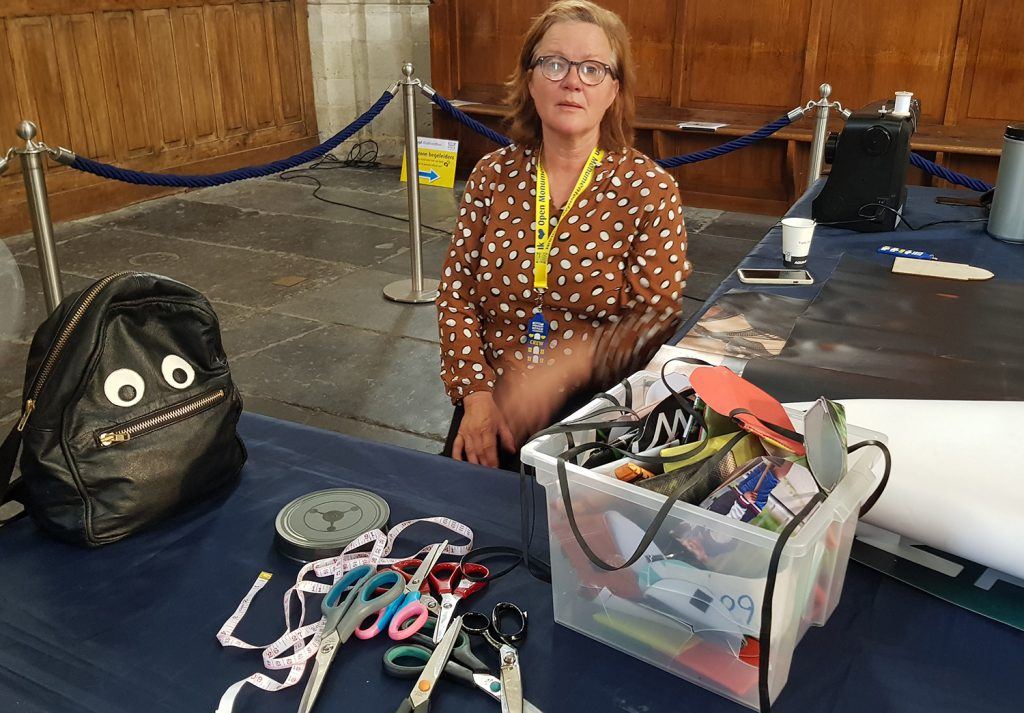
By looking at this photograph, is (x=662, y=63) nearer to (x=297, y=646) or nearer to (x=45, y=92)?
(x=45, y=92)

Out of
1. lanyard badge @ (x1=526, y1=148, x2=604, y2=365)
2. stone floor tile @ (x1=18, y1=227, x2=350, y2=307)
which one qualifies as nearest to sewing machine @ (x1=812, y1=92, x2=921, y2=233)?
lanyard badge @ (x1=526, y1=148, x2=604, y2=365)

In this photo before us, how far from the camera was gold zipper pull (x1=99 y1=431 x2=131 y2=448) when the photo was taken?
45.8 inches

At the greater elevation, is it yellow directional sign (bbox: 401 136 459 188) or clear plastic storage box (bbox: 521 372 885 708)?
clear plastic storage box (bbox: 521 372 885 708)

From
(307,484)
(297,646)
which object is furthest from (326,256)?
(297,646)

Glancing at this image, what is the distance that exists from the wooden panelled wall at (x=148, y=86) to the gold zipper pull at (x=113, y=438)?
194 inches

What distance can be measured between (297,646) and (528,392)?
1.06 m

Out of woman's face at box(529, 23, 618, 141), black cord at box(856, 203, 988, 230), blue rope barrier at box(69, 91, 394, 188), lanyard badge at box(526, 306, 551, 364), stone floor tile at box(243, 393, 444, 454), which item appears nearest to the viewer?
woman's face at box(529, 23, 618, 141)

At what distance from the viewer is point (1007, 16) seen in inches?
205

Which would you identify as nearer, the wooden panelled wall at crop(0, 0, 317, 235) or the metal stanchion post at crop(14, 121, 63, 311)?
the metal stanchion post at crop(14, 121, 63, 311)

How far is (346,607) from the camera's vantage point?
1.01 meters

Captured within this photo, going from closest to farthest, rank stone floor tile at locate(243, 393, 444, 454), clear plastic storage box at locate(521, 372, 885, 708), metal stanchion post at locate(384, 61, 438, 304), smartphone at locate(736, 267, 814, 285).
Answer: clear plastic storage box at locate(521, 372, 885, 708), smartphone at locate(736, 267, 814, 285), stone floor tile at locate(243, 393, 444, 454), metal stanchion post at locate(384, 61, 438, 304)

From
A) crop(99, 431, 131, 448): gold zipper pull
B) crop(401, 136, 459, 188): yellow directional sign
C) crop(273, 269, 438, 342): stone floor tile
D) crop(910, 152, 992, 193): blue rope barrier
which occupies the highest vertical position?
crop(99, 431, 131, 448): gold zipper pull

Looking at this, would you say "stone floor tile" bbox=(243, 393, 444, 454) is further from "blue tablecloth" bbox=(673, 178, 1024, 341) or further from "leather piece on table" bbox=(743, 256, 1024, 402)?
"leather piece on table" bbox=(743, 256, 1024, 402)

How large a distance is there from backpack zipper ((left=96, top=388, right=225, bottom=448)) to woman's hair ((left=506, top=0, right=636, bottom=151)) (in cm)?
102
